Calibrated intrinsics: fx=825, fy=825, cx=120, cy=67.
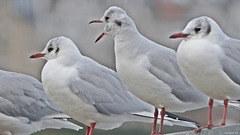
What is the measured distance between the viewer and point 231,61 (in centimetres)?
579

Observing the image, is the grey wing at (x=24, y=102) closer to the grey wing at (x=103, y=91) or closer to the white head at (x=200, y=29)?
the grey wing at (x=103, y=91)

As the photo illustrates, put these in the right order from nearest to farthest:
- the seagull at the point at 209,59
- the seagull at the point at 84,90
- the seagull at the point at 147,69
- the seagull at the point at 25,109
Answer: the seagull at the point at 209,59 → the seagull at the point at 147,69 → the seagull at the point at 84,90 → the seagull at the point at 25,109

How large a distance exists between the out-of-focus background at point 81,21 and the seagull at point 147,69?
1562 centimetres

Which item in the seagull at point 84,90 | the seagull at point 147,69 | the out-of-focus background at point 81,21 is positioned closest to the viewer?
the seagull at point 147,69

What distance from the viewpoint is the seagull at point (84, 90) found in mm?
6156

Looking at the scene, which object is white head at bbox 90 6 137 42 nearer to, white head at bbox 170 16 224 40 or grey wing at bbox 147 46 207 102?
grey wing at bbox 147 46 207 102

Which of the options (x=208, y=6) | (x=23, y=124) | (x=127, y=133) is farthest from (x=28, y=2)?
(x=23, y=124)

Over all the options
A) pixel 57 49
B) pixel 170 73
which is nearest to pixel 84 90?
pixel 57 49

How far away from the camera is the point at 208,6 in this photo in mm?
26031

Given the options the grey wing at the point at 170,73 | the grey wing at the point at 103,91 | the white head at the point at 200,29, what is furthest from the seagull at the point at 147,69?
the white head at the point at 200,29

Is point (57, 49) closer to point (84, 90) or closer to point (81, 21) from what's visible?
point (84, 90)

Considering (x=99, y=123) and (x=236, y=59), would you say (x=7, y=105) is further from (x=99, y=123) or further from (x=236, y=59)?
(x=236, y=59)

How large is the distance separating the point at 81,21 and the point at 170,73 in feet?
72.4

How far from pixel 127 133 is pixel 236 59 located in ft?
15.1
